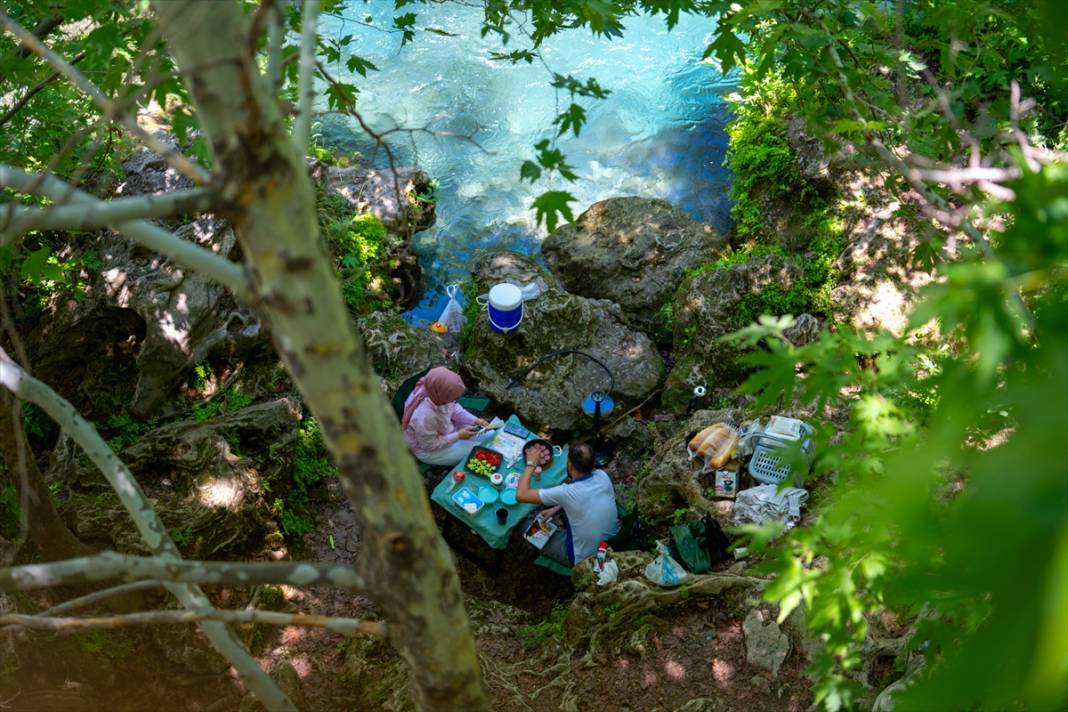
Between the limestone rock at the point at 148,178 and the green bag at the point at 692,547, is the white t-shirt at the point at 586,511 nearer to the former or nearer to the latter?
the green bag at the point at 692,547

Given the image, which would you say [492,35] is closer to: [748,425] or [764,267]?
[764,267]

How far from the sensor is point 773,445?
5.63m

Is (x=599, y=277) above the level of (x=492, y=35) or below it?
below

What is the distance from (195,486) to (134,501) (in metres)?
3.12

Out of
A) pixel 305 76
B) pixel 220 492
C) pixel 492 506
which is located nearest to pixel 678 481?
pixel 492 506

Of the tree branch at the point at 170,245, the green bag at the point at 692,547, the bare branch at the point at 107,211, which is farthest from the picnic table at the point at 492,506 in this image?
the bare branch at the point at 107,211

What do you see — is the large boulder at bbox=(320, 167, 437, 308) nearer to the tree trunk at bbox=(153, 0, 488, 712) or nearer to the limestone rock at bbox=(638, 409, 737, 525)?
the limestone rock at bbox=(638, 409, 737, 525)

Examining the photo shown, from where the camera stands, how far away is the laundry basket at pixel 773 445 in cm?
554

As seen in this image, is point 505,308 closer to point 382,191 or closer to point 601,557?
point 382,191

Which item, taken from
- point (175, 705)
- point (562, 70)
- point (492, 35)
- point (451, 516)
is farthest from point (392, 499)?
point (492, 35)

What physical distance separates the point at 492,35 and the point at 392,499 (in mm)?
13164

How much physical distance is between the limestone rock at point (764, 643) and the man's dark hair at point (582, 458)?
151cm

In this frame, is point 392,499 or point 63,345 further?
point 63,345

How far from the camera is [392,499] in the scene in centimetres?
192
